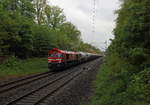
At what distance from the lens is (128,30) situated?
985 cm

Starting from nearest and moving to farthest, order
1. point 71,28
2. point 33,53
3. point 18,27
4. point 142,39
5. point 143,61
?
1. point 143,61
2. point 142,39
3. point 18,27
4. point 33,53
5. point 71,28

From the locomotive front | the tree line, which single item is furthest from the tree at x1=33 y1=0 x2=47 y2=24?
the locomotive front

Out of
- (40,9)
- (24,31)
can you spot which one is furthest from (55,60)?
(40,9)

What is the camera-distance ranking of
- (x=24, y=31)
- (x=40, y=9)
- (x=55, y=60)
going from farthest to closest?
(x=40, y=9), (x=24, y=31), (x=55, y=60)

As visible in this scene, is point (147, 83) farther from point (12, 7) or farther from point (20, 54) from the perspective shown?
point (12, 7)

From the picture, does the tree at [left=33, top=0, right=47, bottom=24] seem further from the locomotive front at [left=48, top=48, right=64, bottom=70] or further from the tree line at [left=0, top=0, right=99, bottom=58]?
the locomotive front at [left=48, top=48, right=64, bottom=70]

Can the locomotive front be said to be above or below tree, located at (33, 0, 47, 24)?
below

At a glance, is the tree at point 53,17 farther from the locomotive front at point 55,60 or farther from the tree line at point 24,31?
the locomotive front at point 55,60

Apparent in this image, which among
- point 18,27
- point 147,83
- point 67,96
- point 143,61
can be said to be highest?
point 18,27

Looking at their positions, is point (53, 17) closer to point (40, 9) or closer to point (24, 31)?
point (40, 9)

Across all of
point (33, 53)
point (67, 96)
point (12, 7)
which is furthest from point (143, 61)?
point (12, 7)

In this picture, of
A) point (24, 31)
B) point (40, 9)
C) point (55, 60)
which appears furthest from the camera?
point (40, 9)

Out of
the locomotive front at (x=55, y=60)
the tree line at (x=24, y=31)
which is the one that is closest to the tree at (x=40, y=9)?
the tree line at (x=24, y=31)

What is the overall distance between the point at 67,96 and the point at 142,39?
572 cm
